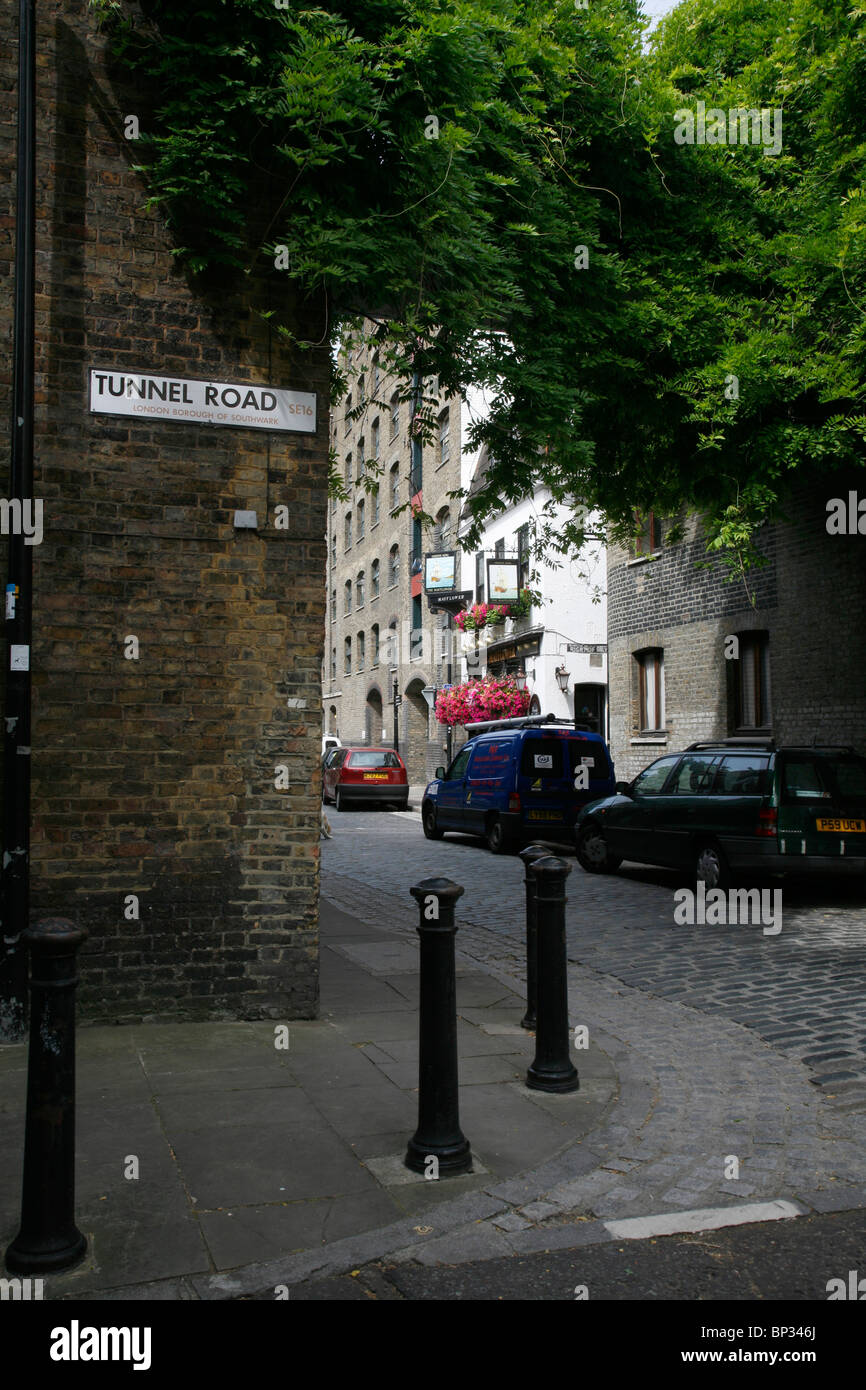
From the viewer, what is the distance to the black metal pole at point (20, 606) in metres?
5.09

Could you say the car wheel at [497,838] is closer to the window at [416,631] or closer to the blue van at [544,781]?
the blue van at [544,781]

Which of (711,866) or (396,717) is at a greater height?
(396,717)

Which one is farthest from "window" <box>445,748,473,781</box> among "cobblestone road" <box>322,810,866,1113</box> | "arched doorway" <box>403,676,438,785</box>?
"arched doorway" <box>403,676,438,785</box>

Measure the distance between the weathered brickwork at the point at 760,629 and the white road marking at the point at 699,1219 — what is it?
32.4ft

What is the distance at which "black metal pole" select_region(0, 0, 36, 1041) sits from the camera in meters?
5.09

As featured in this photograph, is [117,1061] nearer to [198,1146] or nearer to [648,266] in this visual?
[198,1146]

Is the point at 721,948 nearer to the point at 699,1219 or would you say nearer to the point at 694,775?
the point at 694,775

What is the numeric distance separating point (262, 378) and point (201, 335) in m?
0.40

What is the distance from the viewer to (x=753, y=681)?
57.1 feet

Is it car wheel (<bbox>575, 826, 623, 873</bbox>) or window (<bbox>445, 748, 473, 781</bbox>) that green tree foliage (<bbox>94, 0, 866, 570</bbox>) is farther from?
window (<bbox>445, 748, 473, 781</bbox>)

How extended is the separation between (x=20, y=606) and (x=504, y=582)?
21824mm

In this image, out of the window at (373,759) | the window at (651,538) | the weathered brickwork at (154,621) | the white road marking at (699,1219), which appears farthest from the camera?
the window at (373,759)

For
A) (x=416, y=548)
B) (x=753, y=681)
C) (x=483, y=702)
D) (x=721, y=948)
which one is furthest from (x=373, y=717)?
(x=721, y=948)

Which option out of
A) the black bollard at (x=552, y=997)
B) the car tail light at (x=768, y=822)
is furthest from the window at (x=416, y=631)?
the black bollard at (x=552, y=997)
